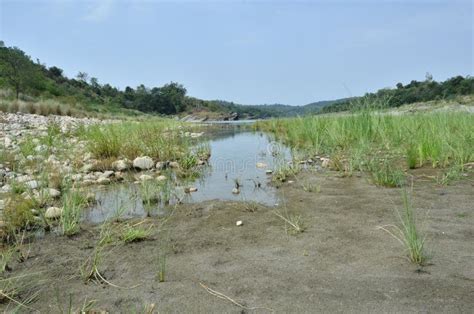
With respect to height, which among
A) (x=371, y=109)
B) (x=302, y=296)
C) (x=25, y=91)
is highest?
(x=25, y=91)

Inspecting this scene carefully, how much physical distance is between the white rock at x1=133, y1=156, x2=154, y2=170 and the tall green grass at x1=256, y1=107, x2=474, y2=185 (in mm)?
2763

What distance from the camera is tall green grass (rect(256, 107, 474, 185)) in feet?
13.9

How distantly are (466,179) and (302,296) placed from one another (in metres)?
2.73

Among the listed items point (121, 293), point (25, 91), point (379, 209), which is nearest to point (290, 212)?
point (379, 209)

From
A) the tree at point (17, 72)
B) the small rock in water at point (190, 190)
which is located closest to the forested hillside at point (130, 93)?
the tree at point (17, 72)

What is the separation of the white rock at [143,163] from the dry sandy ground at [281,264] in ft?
8.70

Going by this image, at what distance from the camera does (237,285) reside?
167cm

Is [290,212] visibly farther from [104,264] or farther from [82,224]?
[82,224]

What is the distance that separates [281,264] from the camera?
187cm

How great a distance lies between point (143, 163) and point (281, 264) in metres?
3.96

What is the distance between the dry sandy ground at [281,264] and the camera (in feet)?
4.95

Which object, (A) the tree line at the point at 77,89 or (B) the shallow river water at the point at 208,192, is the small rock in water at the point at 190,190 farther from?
(A) the tree line at the point at 77,89

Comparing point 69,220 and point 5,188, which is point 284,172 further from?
point 5,188

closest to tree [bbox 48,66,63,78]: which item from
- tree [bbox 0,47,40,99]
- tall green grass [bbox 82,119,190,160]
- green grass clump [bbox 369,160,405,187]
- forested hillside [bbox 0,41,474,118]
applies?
forested hillside [bbox 0,41,474,118]
